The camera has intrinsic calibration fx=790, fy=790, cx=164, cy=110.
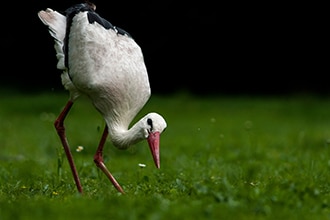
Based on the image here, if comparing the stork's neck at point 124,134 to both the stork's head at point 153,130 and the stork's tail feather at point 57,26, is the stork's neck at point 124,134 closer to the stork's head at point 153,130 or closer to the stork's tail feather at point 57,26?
the stork's head at point 153,130

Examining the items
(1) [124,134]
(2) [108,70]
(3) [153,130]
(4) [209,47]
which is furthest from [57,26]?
(4) [209,47]

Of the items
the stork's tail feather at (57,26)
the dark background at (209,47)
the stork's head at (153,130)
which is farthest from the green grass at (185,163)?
the dark background at (209,47)

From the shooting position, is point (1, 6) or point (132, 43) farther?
point (1, 6)

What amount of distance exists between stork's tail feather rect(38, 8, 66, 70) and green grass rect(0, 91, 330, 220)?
0.78 m

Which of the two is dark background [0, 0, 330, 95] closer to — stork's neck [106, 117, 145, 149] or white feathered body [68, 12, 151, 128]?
white feathered body [68, 12, 151, 128]

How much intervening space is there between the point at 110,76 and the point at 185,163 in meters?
2.63

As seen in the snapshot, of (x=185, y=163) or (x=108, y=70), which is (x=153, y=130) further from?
(x=185, y=163)

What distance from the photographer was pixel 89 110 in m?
16.7

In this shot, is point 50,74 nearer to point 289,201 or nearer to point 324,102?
point 324,102

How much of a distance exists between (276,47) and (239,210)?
15.5 metres

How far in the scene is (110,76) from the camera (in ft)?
21.8

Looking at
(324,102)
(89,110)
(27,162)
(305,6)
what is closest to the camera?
(27,162)

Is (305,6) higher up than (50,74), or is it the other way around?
(305,6)

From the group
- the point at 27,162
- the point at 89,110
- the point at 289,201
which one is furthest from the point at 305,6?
the point at 289,201
